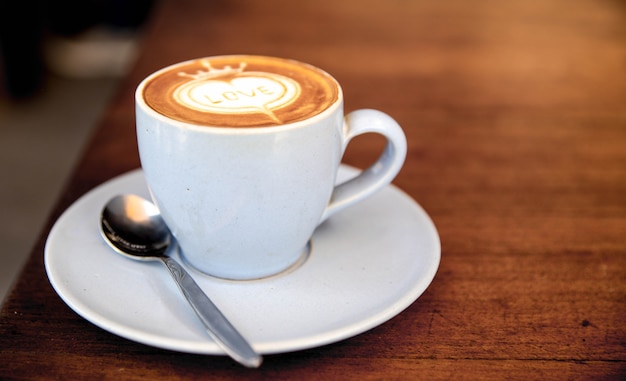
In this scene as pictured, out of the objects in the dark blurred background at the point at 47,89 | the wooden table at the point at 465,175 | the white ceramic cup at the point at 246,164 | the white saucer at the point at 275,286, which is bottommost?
the dark blurred background at the point at 47,89

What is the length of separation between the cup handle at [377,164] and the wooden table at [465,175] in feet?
0.34

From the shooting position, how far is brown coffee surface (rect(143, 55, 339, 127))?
1.66ft

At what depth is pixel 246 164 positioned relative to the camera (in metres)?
A: 0.48

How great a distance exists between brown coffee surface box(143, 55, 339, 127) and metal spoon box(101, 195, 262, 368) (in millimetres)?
124

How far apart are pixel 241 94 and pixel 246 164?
9 centimetres

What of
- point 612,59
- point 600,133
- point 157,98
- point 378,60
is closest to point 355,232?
point 157,98

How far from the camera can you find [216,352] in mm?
436

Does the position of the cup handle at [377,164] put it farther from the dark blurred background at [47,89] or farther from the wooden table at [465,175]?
the dark blurred background at [47,89]

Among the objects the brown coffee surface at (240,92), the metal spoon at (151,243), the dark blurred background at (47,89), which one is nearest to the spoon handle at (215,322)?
the metal spoon at (151,243)

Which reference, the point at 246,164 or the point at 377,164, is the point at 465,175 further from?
the point at 246,164

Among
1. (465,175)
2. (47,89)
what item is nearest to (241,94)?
(465,175)

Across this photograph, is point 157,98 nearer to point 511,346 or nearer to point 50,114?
point 511,346

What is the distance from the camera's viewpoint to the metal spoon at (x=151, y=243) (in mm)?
453

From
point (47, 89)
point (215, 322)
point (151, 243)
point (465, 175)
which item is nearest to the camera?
point (215, 322)
